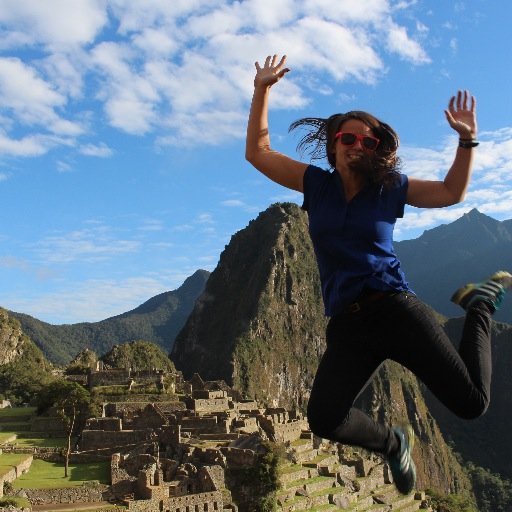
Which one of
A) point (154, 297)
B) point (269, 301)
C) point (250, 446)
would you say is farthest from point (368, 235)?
point (154, 297)

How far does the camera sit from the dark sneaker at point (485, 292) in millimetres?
4141

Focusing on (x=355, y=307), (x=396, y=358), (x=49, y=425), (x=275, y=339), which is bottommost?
(x=49, y=425)

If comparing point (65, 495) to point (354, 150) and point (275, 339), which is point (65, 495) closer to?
point (354, 150)

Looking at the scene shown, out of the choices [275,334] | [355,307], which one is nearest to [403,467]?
[355,307]

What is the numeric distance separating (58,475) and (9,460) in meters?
1.59

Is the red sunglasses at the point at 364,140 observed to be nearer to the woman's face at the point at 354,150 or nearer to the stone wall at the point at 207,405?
the woman's face at the point at 354,150

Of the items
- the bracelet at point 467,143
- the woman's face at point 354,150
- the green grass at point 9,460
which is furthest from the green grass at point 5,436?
the bracelet at point 467,143

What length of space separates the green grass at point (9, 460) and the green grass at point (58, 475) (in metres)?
0.41

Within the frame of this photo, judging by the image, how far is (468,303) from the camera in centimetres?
413

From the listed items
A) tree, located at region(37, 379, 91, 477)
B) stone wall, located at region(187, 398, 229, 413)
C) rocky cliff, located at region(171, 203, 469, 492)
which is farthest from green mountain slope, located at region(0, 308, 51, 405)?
rocky cliff, located at region(171, 203, 469, 492)

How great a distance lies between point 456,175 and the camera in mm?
4164

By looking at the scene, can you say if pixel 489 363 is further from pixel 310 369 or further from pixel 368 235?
pixel 310 369

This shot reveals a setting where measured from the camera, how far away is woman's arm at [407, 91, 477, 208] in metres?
4.15

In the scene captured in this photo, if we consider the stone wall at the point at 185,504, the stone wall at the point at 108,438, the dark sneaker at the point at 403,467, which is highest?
the dark sneaker at the point at 403,467
